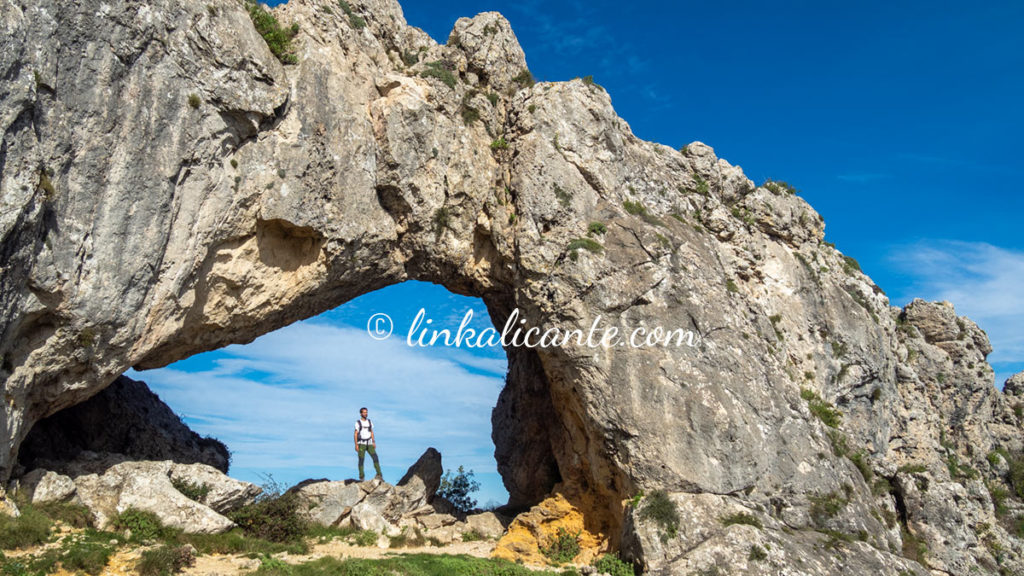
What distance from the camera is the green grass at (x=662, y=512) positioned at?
1669 cm

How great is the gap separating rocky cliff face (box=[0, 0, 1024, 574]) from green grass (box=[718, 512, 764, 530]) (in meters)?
0.11

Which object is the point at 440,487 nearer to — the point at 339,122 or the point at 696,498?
the point at 696,498

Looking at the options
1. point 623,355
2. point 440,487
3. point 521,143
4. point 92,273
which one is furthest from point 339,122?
point 440,487

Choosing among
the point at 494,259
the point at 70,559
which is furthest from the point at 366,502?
the point at 70,559

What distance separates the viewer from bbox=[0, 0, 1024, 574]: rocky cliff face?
47.5 feet

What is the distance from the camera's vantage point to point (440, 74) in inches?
853

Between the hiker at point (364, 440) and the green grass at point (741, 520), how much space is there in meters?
9.95

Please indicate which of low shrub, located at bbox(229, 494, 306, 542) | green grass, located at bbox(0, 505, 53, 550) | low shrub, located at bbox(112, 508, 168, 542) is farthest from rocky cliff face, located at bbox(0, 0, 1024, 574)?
low shrub, located at bbox(229, 494, 306, 542)

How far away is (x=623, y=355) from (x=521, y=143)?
7325 mm

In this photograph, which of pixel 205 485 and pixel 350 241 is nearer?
pixel 205 485

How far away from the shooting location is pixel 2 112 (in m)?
12.7

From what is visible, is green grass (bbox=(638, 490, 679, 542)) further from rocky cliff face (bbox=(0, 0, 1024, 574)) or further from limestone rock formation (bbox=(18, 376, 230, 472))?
limestone rock formation (bbox=(18, 376, 230, 472))

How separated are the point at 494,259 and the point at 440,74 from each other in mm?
5969

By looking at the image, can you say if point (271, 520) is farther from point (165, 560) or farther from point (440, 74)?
point (440, 74)
